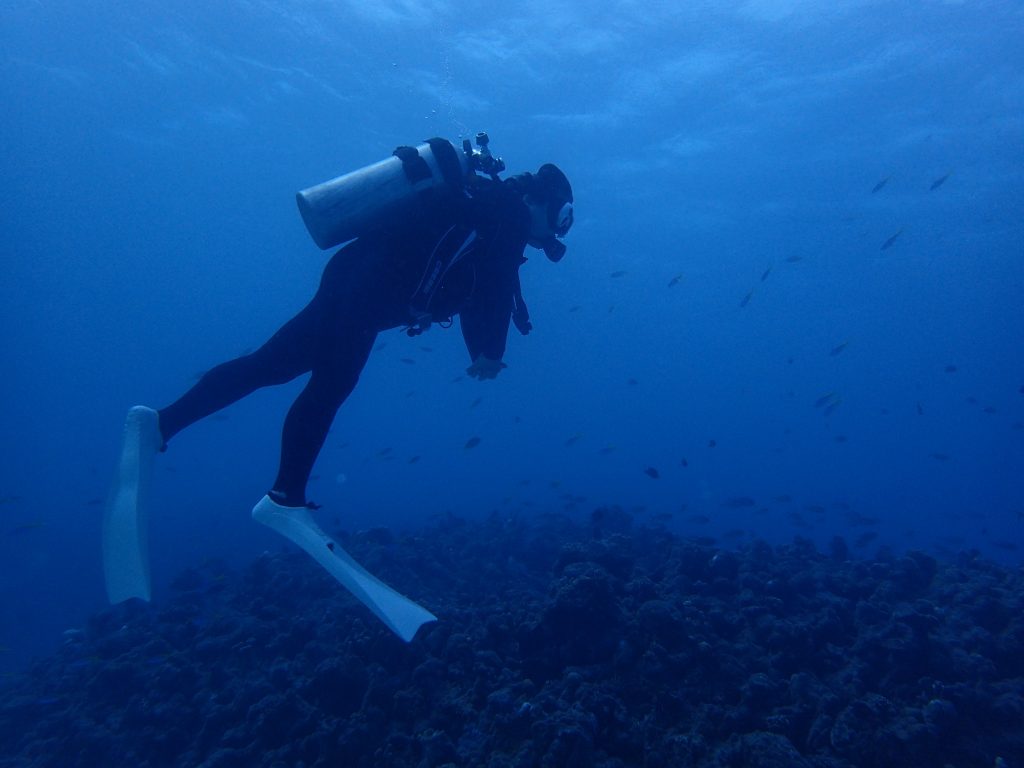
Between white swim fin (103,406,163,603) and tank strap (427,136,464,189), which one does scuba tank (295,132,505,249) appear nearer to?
tank strap (427,136,464,189)

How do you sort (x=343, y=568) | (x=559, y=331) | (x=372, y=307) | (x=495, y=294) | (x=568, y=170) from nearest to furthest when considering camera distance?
1. (x=343, y=568)
2. (x=372, y=307)
3. (x=495, y=294)
4. (x=568, y=170)
5. (x=559, y=331)

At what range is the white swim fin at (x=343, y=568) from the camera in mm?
4164

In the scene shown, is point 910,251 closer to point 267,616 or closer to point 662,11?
point 662,11

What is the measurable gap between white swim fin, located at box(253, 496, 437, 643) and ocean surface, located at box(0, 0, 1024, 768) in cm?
136

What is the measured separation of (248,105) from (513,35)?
18.0m

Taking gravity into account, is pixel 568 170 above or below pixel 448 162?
above

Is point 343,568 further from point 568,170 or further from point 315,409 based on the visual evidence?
point 568,170

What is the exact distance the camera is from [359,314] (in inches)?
175

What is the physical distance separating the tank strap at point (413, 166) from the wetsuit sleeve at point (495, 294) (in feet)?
2.67

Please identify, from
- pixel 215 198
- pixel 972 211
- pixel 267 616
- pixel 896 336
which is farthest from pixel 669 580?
pixel 896 336

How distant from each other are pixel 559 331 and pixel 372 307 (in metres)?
78.3

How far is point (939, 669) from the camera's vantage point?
5.55 metres

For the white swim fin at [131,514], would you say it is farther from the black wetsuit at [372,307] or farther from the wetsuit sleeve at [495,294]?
the wetsuit sleeve at [495,294]

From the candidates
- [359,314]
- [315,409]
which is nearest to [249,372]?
[315,409]
